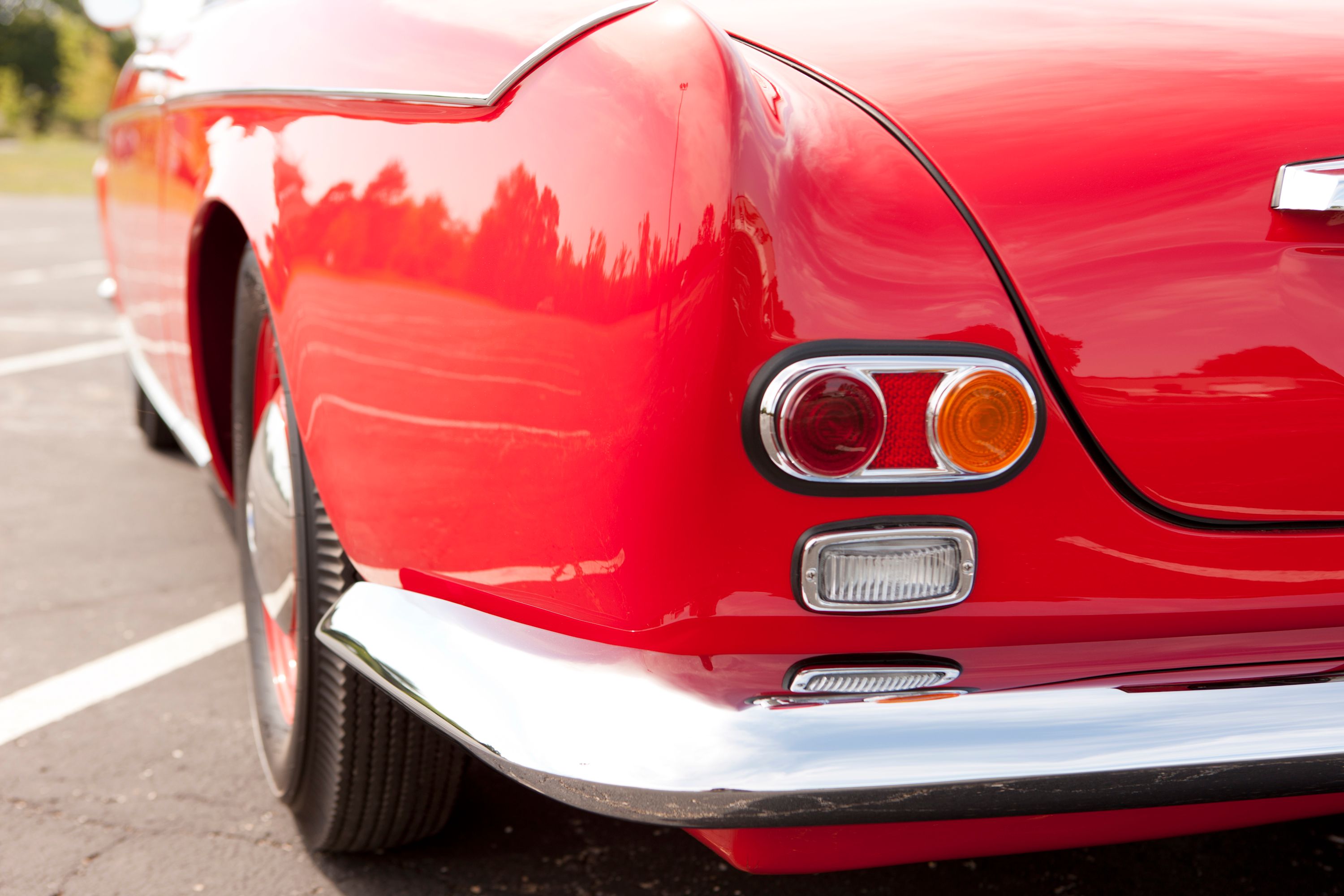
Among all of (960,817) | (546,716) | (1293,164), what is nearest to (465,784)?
(546,716)

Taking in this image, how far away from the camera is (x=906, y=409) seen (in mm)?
1192

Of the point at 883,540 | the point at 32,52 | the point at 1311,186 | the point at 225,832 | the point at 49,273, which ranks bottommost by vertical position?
the point at 225,832

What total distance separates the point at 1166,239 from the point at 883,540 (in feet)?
1.43

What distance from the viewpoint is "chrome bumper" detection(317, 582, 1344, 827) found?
3.85 feet

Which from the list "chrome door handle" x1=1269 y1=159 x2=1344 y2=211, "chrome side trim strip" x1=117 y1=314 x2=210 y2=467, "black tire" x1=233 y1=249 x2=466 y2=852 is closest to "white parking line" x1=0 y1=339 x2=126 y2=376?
"chrome side trim strip" x1=117 y1=314 x2=210 y2=467

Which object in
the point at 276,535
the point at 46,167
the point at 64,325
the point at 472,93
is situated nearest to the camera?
the point at 472,93

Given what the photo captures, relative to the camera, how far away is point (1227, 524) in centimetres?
130

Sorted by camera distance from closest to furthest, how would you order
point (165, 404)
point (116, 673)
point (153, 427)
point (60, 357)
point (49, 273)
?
point (116, 673), point (165, 404), point (153, 427), point (60, 357), point (49, 273)

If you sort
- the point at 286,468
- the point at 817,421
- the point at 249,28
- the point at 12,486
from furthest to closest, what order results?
the point at 12,486, the point at 249,28, the point at 286,468, the point at 817,421

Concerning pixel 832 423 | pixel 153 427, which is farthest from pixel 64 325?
pixel 832 423

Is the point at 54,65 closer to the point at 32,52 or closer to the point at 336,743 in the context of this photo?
the point at 32,52

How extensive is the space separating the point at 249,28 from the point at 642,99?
1.27 metres

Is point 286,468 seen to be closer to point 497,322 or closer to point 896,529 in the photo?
point 497,322

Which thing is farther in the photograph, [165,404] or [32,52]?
[32,52]
